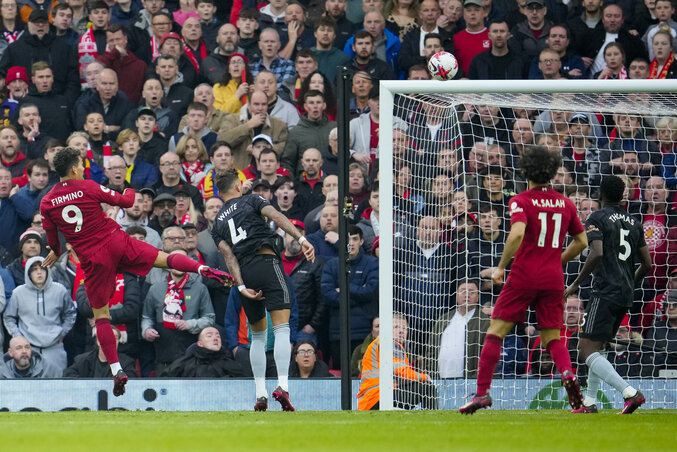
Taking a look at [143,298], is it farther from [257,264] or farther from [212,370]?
[257,264]

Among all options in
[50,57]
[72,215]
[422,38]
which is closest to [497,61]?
[422,38]

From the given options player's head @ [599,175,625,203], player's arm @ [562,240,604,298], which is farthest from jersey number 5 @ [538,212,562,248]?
player's head @ [599,175,625,203]

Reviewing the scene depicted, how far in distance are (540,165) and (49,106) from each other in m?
8.27

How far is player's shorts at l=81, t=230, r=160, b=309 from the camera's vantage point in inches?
398

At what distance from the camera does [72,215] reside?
9977mm

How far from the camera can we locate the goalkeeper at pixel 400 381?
10891 millimetres

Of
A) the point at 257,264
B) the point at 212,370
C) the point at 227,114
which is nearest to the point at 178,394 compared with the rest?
the point at 212,370

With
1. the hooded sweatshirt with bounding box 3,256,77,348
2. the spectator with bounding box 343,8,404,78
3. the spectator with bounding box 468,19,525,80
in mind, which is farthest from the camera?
the spectator with bounding box 343,8,404,78

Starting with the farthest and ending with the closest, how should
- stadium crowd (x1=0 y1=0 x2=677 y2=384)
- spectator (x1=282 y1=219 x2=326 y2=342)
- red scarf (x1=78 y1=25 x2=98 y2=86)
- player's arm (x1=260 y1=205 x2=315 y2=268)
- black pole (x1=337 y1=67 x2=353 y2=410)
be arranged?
red scarf (x1=78 y1=25 x2=98 y2=86) → spectator (x1=282 y1=219 x2=326 y2=342) → stadium crowd (x1=0 y1=0 x2=677 y2=384) → black pole (x1=337 y1=67 x2=353 y2=410) → player's arm (x1=260 y1=205 x2=315 y2=268)

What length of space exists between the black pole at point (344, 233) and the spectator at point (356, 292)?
→ 1396 mm

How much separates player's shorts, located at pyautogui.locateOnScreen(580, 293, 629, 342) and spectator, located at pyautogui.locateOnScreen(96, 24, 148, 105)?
763 cm

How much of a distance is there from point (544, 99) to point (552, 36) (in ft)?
11.1

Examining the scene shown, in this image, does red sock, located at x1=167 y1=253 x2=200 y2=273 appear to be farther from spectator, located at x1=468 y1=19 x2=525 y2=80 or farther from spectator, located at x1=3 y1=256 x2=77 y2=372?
spectator, located at x1=468 y1=19 x2=525 y2=80

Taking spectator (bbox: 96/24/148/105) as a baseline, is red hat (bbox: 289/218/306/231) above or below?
below
